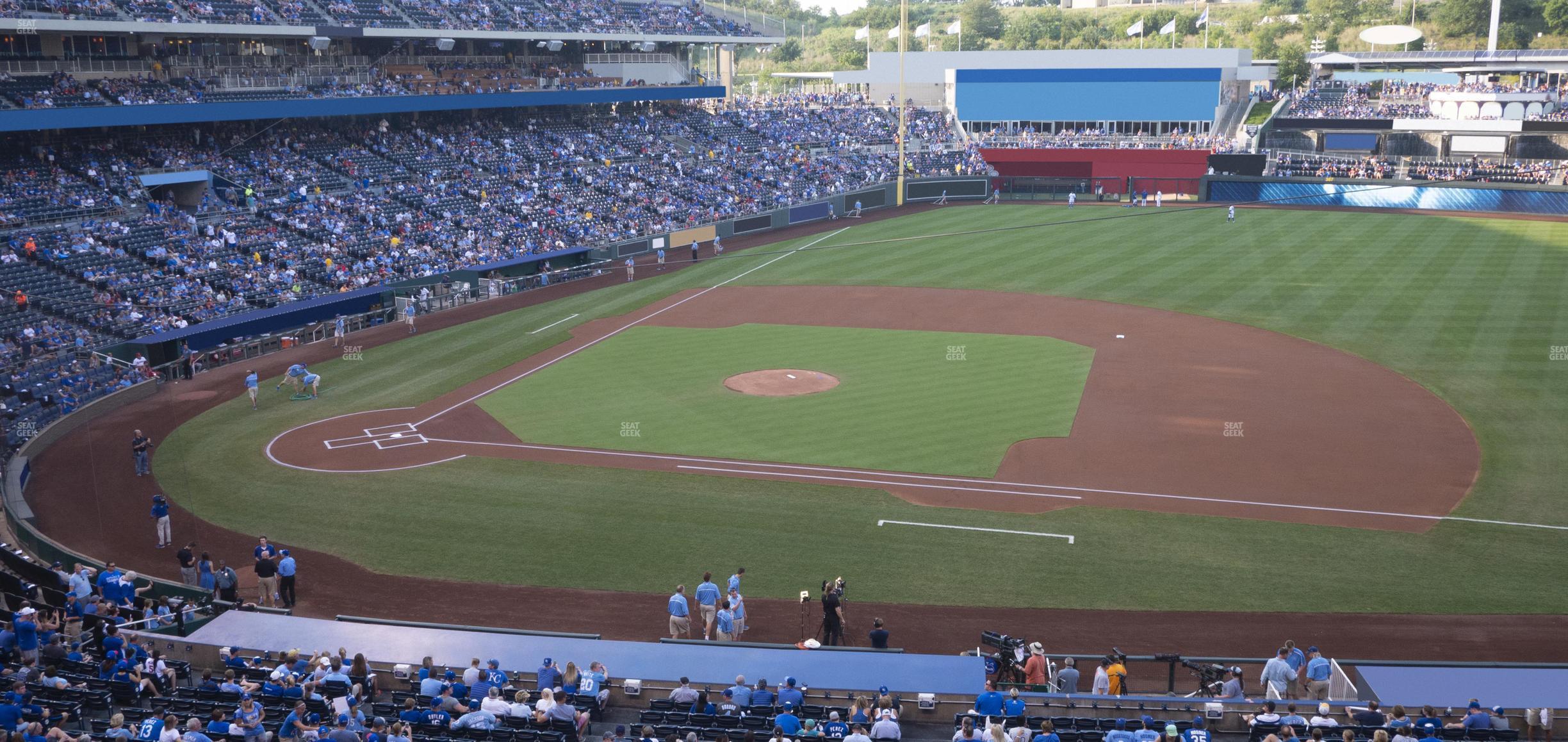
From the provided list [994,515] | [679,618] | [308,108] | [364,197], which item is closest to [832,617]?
[679,618]

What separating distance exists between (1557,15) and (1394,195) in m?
45.5

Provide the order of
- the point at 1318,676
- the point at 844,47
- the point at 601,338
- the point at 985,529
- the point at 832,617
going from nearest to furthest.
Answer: the point at 1318,676 → the point at 832,617 → the point at 985,529 → the point at 601,338 → the point at 844,47

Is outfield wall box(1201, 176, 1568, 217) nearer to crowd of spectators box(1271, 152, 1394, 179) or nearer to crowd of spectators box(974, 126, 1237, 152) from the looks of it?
crowd of spectators box(1271, 152, 1394, 179)

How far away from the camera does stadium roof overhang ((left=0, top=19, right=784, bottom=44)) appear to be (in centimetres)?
3994

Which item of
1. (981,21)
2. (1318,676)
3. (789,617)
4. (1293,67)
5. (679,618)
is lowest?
(789,617)

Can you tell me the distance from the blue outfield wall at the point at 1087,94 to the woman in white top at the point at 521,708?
80031mm

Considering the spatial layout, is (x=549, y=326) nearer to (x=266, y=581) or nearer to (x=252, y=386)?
(x=252, y=386)

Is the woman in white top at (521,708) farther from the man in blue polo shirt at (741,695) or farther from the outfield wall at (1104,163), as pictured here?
the outfield wall at (1104,163)

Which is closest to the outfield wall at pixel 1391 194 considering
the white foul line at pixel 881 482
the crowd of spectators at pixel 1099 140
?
the crowd of spectators at pixel 1099 140

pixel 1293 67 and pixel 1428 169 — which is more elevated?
pixel 1293 67

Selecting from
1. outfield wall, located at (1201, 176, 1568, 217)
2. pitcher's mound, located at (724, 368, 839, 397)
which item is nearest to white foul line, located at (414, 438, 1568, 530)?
pitcher's mound, located at (724, 368, 839, 397)

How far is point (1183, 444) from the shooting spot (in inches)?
1024

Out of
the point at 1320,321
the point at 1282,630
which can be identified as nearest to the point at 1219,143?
the point at 1320,321

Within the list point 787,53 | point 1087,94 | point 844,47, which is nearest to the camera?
point 1087,94
